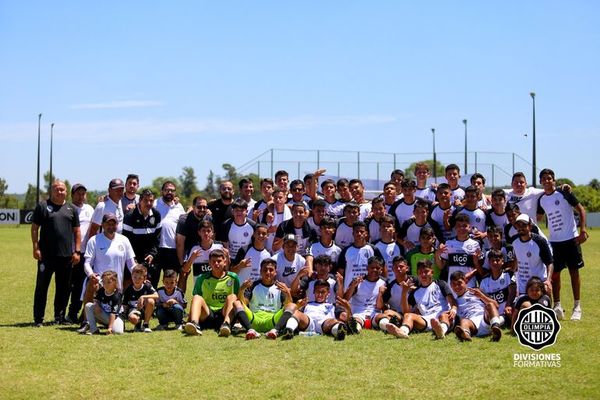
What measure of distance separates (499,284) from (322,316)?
2365 millimetres

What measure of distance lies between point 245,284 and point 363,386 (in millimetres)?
3142

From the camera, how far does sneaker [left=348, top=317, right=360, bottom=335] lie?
873 cm

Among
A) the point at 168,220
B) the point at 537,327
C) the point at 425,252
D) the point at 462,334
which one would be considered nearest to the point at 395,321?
the point at 462,334

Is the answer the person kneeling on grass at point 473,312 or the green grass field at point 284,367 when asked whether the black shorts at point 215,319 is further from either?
the person kneeling on grass at point 473,312

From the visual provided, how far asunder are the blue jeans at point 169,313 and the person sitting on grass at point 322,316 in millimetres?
1559

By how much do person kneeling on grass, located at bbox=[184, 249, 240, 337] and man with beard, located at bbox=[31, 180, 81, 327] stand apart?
1.97 metres

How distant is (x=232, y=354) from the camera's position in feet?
25.0

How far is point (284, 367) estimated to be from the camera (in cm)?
695

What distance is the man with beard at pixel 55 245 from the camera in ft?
32.0

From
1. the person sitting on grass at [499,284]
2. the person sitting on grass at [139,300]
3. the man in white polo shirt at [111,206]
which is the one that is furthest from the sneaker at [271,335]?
the man in white polo shirt at [111,206]

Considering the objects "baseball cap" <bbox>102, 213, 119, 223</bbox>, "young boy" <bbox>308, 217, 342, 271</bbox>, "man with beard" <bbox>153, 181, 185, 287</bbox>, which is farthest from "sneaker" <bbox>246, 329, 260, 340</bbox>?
"baseball cap" <bbox>102, 213, 119, 223</bbox>

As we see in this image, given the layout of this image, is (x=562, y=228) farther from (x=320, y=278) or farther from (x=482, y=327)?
(x=320, y=278)

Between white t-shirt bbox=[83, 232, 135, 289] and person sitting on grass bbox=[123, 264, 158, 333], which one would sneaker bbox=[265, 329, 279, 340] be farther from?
white t-shirt bbox=[83, 232, 135, 289]

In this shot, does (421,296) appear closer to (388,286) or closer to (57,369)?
(388,286)
